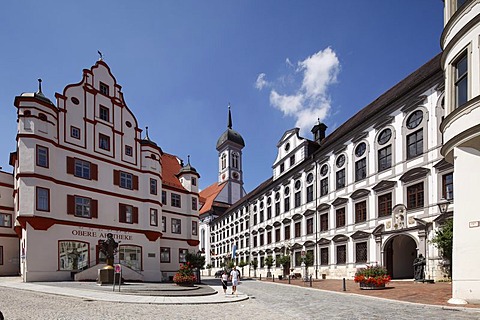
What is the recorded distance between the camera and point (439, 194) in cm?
2447

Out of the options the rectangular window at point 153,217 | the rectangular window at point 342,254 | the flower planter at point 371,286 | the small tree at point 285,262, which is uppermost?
the rectangular window at point 153,217

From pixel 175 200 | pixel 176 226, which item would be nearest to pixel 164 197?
pixel 175 200

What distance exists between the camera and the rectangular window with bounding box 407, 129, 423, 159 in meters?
26.8

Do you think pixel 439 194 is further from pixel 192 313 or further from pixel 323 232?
pixel 192 313

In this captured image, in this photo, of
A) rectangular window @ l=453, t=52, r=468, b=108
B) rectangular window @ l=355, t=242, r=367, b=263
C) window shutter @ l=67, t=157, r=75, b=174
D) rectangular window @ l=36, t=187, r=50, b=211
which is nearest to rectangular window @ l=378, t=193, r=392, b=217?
rectangular window @ l=355, t=242, r=367, b=263

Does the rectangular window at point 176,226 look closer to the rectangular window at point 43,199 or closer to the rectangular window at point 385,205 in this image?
the rectangular window at point 43,199

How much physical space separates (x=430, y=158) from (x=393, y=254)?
8.99 meters

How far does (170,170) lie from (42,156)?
2088 cm

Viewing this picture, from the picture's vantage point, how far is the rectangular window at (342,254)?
112 ft

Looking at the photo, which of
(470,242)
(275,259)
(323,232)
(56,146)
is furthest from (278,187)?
(470,242)

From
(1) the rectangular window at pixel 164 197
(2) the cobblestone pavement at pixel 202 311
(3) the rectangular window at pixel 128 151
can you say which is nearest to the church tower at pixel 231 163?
(1) the rectangular window at pixel 164 197

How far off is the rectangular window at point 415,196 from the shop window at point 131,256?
80.2ft

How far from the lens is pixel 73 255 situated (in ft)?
95.4

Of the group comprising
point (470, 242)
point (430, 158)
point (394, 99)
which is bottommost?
point (470, 242)
